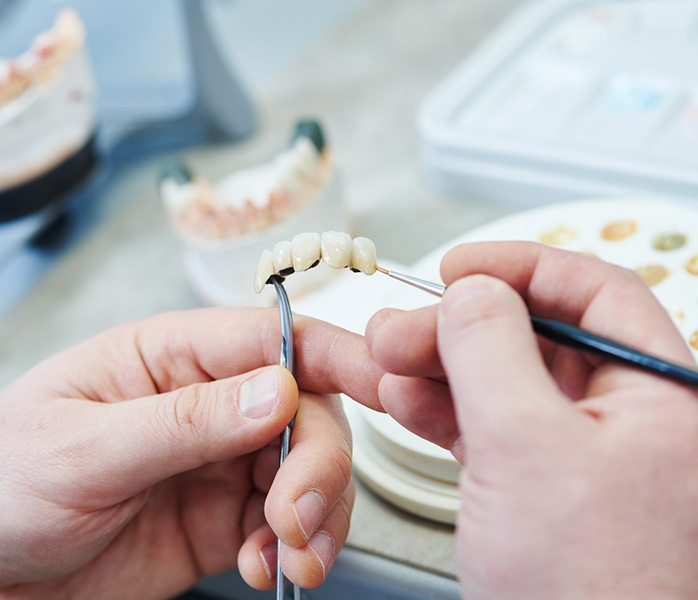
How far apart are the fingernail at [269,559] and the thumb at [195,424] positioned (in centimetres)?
6

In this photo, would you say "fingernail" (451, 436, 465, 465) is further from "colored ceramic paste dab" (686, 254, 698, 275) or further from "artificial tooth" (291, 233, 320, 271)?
Answer: "colored ceramic paste dab" (686, 254, 698, 275)

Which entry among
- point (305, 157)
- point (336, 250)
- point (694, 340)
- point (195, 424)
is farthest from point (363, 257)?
point (305, 157)

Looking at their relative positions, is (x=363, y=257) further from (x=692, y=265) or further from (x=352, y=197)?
(x=352, y=197)

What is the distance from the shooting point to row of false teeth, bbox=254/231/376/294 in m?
0.41

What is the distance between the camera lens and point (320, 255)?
43 cm

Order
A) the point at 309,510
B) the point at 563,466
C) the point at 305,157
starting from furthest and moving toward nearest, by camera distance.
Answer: the point at 305,157 → the point at 309,510 → the point at 563,466

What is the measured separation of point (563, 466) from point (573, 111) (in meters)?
0.57

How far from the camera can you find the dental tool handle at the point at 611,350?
0.30 meters

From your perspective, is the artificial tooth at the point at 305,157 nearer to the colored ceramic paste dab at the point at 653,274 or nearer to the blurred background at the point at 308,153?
the blurred background at the point at 308,153

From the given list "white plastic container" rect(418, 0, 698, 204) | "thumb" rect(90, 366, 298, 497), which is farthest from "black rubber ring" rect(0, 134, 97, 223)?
"thumb" rect(90, 366, 298, 497)

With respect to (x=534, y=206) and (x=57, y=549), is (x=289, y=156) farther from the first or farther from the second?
(x=57, y=549)

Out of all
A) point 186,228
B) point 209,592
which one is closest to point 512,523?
point 209,592

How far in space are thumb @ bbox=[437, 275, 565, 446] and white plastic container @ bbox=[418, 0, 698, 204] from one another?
0.44m

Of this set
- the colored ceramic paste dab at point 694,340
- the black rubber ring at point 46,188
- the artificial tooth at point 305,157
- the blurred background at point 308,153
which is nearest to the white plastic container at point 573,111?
the blurred background at point 308,153
